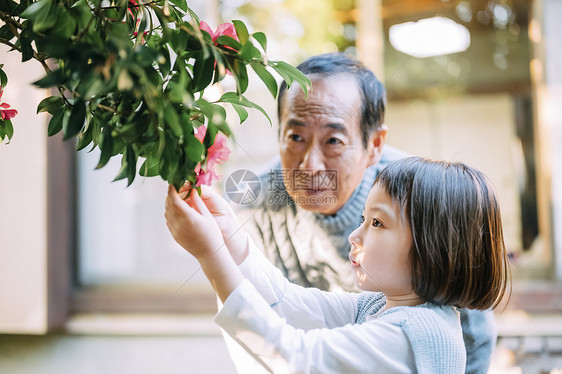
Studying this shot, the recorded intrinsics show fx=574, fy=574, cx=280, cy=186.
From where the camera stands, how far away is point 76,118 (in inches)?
19.2

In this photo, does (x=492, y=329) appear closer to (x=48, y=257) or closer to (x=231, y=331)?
(x=231, y=331)

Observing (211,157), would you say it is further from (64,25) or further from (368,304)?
(368,304)

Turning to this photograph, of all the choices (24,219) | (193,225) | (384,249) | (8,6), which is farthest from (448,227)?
(24,219)

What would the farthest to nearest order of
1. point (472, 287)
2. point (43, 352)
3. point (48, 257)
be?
point (48, 257) < point (43, 352) < point (472, 287)

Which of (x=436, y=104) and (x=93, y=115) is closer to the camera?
(x=93, y=115)

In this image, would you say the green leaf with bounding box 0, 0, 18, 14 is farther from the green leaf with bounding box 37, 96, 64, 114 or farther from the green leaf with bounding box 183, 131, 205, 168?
the green leaf with bounding box 183, 131, 205, 168

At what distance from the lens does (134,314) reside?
2.22 metres

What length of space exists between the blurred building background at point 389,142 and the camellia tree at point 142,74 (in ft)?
4.30

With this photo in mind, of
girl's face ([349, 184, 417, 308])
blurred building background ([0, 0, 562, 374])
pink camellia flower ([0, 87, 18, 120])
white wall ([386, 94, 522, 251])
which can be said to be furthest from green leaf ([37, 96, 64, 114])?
white wall ([386, 94, 522, 251])

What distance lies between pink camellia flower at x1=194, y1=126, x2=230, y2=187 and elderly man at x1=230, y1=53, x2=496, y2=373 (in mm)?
95

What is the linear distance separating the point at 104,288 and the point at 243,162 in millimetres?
1603

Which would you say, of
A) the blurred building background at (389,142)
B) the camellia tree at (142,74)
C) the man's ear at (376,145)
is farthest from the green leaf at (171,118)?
the blurred building background at (389,142)

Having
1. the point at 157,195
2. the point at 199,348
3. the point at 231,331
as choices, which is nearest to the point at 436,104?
the point at 157,195

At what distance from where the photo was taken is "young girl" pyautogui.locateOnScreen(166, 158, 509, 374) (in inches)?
22.5
